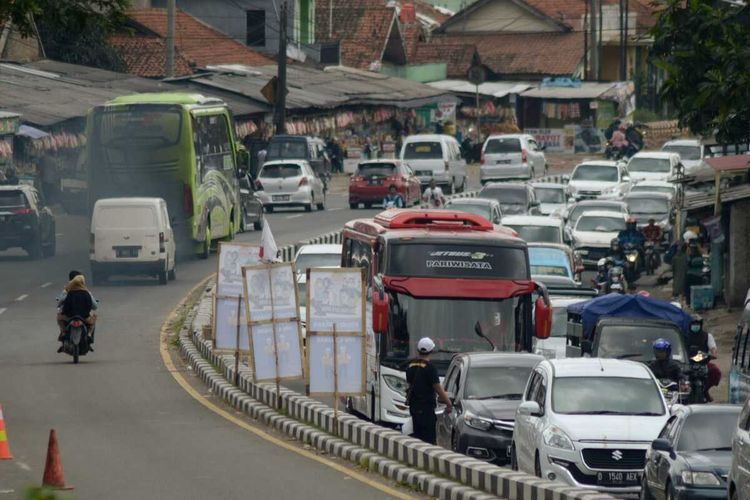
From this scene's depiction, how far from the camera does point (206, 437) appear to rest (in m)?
19.3

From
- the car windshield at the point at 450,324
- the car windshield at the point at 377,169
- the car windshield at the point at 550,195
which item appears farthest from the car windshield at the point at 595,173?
the car windshield at the point at 450,324

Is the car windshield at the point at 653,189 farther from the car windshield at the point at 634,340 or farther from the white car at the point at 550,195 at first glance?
the car windshield at the point at 634,340

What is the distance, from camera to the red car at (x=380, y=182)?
2109 inches

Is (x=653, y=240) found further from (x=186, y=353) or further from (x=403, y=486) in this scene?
(x=403, y=486)

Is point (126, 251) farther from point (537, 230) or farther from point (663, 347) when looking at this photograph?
point (663, 347)

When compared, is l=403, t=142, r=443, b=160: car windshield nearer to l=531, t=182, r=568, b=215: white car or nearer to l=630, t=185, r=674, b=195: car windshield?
l=531, t=182, r=568, b=215: white car

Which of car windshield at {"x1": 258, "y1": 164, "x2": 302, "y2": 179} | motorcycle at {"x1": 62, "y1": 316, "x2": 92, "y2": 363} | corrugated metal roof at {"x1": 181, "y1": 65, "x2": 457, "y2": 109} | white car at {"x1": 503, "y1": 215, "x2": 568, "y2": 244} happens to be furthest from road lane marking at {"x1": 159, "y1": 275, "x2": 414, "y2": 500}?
corrugated metal roof at {"x1": 181, "y1": 65, "x2": 457, "y2": 109}

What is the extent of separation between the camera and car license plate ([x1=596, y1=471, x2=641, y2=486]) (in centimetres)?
1557

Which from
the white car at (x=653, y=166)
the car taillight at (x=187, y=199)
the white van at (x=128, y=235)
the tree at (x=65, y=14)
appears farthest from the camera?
the white car at (x=653, y=166)

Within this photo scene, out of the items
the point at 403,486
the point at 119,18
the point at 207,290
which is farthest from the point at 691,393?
the point at 207,290

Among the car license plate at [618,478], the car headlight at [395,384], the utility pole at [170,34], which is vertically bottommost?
the car license plate at [618,478]

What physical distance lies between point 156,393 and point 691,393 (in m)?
7.38

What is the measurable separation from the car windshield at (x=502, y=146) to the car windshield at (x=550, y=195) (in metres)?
11.1

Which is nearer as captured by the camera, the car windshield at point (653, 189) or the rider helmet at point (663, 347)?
the rider helmet at point (663, 347)
